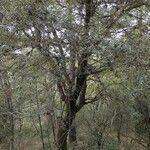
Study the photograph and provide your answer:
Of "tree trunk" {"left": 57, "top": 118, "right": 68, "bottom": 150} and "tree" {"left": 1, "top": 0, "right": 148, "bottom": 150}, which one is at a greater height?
"tree" {"left": 1, "top": 0, "right": 148, "bottom": 150}

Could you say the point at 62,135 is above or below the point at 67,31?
below

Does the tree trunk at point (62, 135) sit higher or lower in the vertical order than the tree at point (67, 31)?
lower

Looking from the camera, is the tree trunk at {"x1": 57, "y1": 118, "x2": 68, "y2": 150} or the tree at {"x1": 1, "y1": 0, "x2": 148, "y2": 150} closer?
the tree at {"x1": 1, "y1": 0, "x2": 148, "y2": 150}

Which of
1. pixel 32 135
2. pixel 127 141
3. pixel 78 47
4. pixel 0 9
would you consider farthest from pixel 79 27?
pixel 127 141

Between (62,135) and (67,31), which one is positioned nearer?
(67,31)

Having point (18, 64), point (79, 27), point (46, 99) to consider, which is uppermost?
point (79, 27)

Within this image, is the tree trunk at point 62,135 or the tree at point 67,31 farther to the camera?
the tree trunk at point 62,135

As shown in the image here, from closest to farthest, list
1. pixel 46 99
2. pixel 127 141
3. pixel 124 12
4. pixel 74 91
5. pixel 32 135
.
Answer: pixel 46 99 → pixel 124 12 → pixel 74 91 → pixel 32 135 → pixel 127 141

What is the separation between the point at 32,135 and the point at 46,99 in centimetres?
644

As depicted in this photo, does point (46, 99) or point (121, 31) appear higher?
point (121, 31)

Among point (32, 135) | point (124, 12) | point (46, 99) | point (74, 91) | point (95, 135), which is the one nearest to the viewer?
point (46, 99)

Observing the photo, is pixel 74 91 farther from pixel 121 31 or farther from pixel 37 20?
pixel 37 20

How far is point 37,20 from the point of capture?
7.97m

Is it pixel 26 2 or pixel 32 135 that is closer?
pixel 26 2
